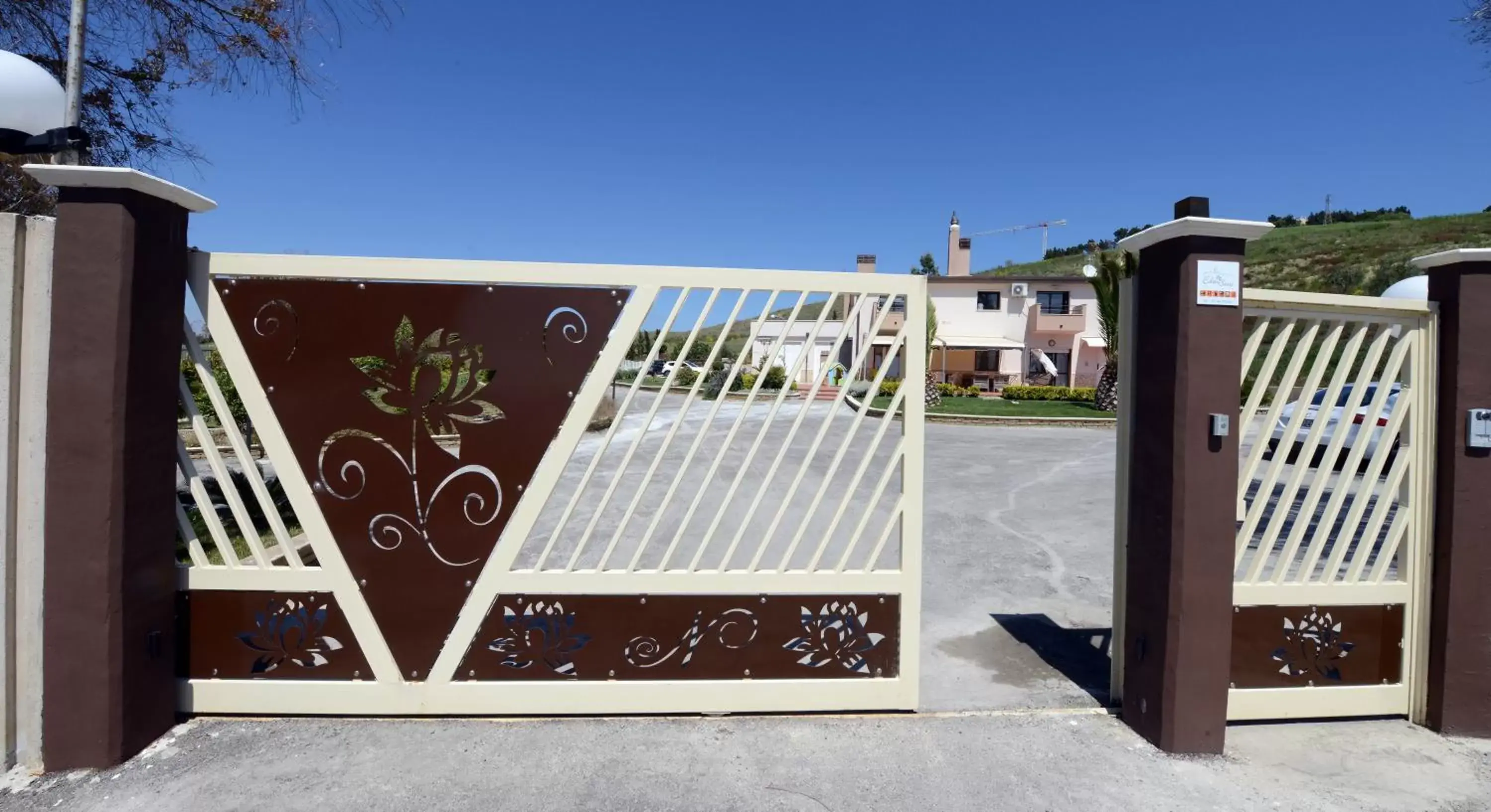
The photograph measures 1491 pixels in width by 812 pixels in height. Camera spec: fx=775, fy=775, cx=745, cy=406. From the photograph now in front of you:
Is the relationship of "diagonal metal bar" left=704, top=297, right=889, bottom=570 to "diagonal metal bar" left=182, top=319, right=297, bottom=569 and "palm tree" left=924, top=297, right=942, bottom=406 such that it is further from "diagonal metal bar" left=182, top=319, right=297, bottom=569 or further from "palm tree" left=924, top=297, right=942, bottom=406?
"palm tree" left=924, top=297, right=942, bottom=406

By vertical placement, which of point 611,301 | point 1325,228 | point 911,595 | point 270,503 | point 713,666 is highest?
point 1325,228

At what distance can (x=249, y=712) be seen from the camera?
3.71 m

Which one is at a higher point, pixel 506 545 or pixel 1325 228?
pixel 1325 228

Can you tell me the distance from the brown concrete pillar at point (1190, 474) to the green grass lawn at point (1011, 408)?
1755 centimetres

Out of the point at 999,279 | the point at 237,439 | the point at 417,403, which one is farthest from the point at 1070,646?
the point at 999,279

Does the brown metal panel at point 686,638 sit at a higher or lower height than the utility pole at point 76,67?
lower

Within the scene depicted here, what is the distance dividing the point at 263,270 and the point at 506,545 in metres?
1.68

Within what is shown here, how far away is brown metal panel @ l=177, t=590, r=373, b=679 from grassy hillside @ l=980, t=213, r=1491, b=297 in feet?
124

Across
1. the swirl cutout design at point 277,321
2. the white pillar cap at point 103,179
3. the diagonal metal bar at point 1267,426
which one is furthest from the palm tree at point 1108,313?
the white pillar cap at point 103,179

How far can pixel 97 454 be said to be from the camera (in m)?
3.18

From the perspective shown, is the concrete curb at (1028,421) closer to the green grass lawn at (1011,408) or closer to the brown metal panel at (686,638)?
the green grass lawn at (1011,408)

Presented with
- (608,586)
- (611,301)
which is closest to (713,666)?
(608,586)

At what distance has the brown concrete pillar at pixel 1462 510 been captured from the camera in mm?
3633

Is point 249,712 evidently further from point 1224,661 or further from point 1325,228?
point 1325,228
